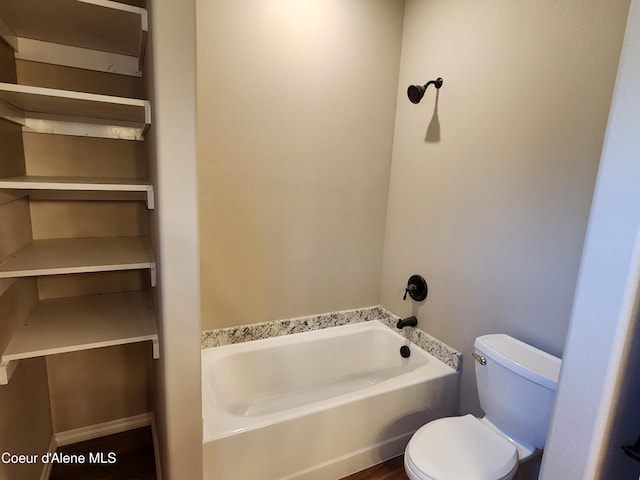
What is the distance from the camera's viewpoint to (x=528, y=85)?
5.29 feet

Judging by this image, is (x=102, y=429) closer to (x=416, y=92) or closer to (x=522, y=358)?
(x=522, y=358)

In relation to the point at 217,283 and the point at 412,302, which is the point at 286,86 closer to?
the point at 217,283

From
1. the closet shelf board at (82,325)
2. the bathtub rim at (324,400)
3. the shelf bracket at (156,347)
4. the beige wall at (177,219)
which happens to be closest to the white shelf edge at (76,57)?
the beige wall at (177,219)

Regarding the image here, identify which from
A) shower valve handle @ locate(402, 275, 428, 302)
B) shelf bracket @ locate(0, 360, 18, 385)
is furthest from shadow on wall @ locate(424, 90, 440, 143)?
shelf bracket @ locate(0, 360, 18, 385)

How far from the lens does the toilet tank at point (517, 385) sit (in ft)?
4.70

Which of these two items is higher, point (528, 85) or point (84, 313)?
point (528, 85)

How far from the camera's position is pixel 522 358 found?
4.99 feet

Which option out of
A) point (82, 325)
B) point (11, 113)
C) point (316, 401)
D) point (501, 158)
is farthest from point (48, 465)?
point (501, 158)

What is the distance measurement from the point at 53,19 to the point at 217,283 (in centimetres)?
135

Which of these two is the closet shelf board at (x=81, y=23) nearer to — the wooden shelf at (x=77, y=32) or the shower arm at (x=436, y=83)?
the wooden shelf at (x=77, y=32)

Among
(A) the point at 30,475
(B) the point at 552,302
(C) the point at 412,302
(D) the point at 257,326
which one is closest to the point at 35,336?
(A) the point at 30,475

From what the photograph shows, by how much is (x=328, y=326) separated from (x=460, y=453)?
1169 millimetres

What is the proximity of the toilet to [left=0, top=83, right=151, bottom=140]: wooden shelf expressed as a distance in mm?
1618

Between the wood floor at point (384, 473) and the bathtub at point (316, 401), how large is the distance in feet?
0.10
